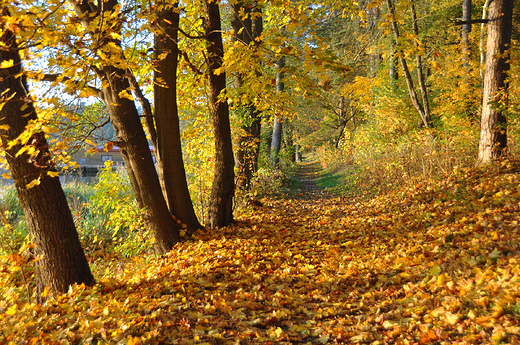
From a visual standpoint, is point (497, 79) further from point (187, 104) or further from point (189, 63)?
point (187, 104)

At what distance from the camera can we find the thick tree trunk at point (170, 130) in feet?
17.8

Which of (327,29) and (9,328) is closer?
(9,328)

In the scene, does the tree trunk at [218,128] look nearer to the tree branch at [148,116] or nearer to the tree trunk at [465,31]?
the tree branch at [148,116]

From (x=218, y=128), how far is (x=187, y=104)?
180cm

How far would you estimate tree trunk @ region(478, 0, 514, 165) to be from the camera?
6301mm

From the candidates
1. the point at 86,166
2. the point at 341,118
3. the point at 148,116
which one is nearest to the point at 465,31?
the point at 148,116

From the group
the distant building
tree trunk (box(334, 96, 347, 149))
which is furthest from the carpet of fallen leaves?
tree trunk (box(334, 96, 347, 149))

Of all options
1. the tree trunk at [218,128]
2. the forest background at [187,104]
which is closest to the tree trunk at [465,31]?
the forest background at [187,104]

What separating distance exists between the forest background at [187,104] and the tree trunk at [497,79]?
0.36 feet

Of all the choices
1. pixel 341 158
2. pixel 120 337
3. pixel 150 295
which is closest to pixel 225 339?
pixel 120 337

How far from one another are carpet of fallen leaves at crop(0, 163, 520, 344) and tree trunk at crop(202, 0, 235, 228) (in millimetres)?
479

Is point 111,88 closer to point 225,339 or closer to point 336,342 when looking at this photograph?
point 225,339

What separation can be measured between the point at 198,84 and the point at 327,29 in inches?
434

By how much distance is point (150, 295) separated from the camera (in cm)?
362
